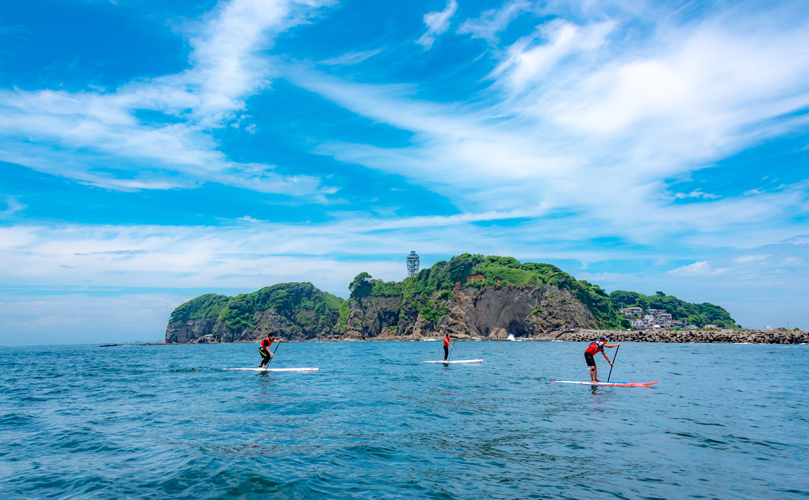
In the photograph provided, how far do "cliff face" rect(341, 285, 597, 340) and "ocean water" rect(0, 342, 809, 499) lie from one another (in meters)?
118

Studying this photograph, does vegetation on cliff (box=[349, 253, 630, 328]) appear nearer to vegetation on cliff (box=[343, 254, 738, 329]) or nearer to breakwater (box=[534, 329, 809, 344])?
vegetation on cliff (box=[343, 254, 738, 329])

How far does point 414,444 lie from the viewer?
10.2 metres

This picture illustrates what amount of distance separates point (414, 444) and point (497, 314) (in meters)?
138

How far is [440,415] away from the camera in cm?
1347

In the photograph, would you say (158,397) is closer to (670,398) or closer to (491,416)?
(491,416)

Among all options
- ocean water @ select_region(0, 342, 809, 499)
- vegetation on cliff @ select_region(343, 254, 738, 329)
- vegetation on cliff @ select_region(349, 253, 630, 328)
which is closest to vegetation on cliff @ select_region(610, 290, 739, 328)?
vegetation on cliff @ select_region(343, 254, 738, 329)

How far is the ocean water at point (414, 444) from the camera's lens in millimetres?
7453

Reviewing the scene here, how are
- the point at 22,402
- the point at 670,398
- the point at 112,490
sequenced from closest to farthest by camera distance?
the point at 112,490, the point at 670,398, the point at 22,402

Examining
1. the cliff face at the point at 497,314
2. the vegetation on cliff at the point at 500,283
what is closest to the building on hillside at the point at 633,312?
the vegetation on cliff at the point at 500,283

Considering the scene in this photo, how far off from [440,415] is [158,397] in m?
12.8

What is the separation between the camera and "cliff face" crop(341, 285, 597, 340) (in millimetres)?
132000

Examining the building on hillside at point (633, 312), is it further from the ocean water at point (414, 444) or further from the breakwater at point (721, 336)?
the ocean water at point (414, 444)

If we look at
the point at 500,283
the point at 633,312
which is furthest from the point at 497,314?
the point at 633,312

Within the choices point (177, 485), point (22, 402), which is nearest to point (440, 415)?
point (177, 485)
